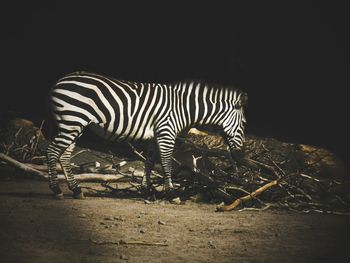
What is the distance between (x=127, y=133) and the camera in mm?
6672

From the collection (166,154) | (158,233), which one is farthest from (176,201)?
(158,233)

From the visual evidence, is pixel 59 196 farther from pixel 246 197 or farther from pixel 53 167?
pixel 246 197

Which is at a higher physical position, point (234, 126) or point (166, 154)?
point (234, 126)

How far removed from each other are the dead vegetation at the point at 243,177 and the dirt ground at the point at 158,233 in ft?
0.78

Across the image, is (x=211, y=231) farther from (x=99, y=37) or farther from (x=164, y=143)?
(x=99, y=37)

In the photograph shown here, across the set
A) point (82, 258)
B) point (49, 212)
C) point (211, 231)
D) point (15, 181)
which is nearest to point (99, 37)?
point (15, 181)

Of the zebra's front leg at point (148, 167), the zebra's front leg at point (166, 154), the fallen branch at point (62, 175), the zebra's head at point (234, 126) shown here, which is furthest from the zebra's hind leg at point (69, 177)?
the zebra's head at point (234, 126)

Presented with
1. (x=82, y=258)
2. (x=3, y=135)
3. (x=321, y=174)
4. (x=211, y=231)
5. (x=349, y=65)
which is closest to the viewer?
(x=82, y=258)

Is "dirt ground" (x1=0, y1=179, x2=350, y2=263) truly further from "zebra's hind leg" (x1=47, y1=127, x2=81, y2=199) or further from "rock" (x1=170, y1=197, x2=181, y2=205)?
"zebra's hind leg" (x1=47, y1=127, x2=81, y2=199)

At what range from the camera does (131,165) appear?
28.5 feet

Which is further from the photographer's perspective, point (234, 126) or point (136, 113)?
point (234, 126)

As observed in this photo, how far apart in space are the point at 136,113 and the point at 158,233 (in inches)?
101

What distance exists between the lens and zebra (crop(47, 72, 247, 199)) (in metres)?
6.18

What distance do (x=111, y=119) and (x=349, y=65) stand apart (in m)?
6.26
